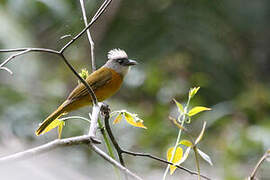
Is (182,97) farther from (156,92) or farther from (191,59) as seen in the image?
(191,59)

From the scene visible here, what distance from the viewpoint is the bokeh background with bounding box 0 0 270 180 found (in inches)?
159

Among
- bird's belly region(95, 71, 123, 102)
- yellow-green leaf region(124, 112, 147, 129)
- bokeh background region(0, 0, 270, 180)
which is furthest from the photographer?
bokeh background region(0, 0, 270, 180)

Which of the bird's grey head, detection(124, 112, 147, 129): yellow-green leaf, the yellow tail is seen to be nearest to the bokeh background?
the bird's grey head

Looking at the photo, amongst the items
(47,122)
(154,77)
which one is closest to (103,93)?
(47,122)

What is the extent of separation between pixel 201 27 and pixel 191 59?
445 mm

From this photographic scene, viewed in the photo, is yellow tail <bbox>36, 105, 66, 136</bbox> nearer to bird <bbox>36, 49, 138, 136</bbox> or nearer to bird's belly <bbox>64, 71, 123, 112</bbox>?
bird <bbox>36, 49, 138, 136</bbox>

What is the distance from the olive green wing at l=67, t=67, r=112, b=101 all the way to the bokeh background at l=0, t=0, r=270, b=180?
397mm

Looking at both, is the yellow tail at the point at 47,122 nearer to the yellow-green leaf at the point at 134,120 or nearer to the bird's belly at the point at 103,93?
the bird's belly at the point at 103,93

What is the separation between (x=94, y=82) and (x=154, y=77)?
1.76 m

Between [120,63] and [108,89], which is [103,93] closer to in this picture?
[108,89]

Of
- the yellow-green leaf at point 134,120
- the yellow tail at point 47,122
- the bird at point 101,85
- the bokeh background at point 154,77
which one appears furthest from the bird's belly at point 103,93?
the yellow-green leaf at point 134,120

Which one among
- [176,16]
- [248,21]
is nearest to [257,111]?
[176,16]

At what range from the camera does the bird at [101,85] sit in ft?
10.9

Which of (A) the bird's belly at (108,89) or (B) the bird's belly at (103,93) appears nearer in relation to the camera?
(B) the bird's belly at (103,93)
